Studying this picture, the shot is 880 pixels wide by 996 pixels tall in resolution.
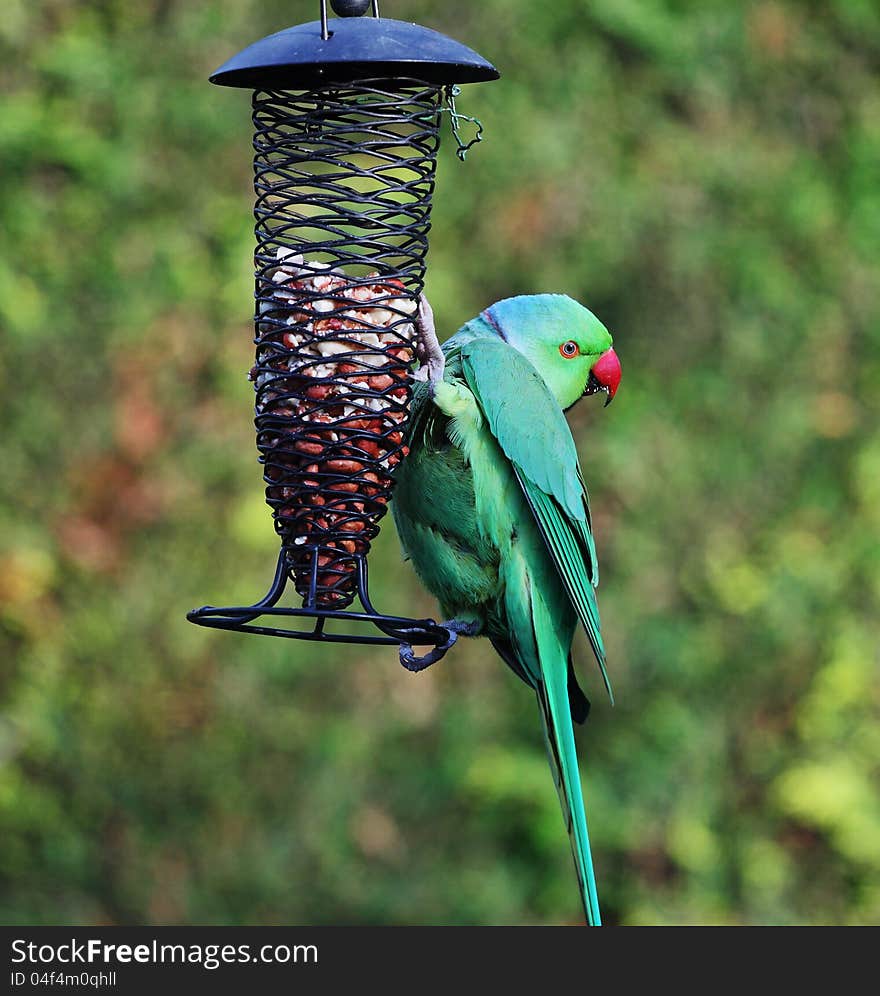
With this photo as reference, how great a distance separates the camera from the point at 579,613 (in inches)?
128

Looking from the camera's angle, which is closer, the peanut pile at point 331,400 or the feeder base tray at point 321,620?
the feeder base tray at point 321,620

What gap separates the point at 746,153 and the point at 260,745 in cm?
339

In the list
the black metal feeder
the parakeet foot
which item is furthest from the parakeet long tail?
the black metal feeder

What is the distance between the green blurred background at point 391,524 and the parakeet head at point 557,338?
2.37 metres

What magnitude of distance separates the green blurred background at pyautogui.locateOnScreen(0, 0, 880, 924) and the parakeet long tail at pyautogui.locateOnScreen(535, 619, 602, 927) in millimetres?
2336

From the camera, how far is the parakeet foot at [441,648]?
3.30m

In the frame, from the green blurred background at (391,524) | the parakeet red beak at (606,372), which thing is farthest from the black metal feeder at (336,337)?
the green blurred background at (391,524)

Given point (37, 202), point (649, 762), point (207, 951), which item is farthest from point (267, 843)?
point (37, 202)

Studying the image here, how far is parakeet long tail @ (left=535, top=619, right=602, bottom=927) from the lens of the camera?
11.1 feet

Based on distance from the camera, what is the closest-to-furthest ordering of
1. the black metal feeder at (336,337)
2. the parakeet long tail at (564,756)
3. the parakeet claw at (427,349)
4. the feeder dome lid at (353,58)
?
the feeder dome lid at (353,58)
the black metal feeder at (336,337)
the parakeet claw at (427,349)
the parakeet long tail at (564,756)

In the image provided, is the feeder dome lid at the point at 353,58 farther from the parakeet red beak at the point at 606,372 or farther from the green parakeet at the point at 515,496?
the parakeet red beak at the point at 606,372

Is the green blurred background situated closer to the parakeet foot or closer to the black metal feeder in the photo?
the parakeet foot

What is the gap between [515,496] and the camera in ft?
11.1

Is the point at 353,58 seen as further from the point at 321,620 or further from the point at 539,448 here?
the point at 321,620
